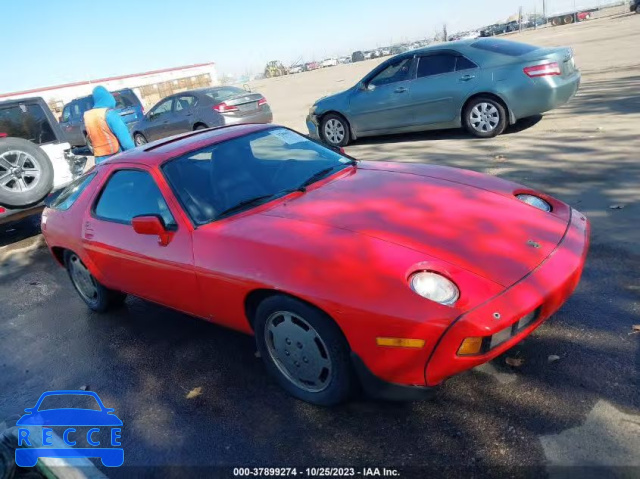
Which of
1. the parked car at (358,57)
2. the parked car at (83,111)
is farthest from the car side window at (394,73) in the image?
the parked car at (358,57)

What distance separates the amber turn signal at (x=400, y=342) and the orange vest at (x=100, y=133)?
6.20 m

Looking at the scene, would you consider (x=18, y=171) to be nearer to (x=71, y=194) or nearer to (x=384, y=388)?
(x=71, y=194)

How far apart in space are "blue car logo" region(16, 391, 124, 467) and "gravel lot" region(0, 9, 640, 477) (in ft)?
0.25

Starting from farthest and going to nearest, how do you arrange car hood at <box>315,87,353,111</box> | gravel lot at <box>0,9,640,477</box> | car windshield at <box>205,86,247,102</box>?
Answer: car windshield at <box>205,86,247,102</box> → car hood at <box>315,87,353,111</box> → gravel lot at <box>0,9,640,477</box>

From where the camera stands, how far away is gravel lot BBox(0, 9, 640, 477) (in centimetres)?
229

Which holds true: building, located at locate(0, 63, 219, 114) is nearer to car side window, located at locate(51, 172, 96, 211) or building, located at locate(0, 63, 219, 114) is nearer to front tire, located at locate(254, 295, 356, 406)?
Answer: car side window, located at locate(51, 172, 96, 211)

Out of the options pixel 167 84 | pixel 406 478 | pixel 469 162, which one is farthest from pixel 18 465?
pixel 167 84

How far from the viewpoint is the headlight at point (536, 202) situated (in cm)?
320

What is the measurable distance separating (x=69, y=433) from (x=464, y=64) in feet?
24.5

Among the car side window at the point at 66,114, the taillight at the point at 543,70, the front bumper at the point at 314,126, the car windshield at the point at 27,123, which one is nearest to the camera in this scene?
the car windshield at the point at 27,123

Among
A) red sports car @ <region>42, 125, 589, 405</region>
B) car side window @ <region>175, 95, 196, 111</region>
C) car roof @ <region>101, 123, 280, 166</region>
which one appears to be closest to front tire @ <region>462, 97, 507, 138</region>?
red sports car @ <region>42, 125, 589, 405</region>

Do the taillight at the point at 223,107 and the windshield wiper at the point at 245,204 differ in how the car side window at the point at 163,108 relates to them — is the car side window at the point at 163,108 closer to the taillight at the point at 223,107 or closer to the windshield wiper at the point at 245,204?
the taillight at the point at 223,107

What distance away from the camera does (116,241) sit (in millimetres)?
3643

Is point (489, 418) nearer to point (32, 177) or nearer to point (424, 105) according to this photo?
point (32, 177)
